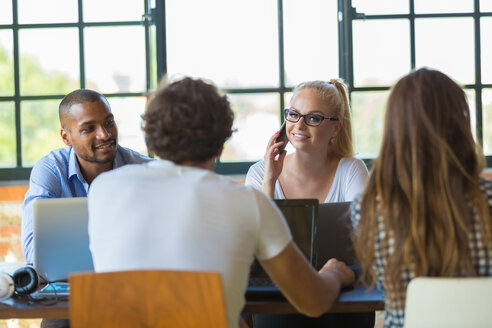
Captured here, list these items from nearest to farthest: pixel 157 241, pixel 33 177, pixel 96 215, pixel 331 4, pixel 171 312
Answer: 1. pixel 171 312
2. pixel 157 241
3. pixel 96 215
4. pixel 33 177
5. pixel 331 4

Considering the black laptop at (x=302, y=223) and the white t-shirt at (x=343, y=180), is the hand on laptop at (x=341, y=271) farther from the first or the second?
the white t-shirt at (x=343, y=180)

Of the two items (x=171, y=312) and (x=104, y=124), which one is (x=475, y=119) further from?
(x=171, y=312)

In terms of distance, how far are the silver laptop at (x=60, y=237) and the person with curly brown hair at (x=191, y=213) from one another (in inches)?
17.5

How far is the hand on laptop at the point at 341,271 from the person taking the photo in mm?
1897

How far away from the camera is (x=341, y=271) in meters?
1.92

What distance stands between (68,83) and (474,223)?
2.85 m

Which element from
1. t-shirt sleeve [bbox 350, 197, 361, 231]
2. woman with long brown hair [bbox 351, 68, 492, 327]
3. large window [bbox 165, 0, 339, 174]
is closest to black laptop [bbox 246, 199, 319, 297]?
t-shirt sleeve [bbox 350, 197, 361, 231]

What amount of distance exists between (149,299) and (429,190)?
0.71m

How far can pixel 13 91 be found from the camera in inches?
153

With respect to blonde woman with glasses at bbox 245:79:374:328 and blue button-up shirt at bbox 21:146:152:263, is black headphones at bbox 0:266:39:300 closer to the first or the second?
blue button-up shirt at bbox 21:146:152:263

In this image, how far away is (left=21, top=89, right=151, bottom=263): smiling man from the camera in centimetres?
278

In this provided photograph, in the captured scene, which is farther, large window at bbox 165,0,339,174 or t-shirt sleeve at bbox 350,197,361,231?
large window at bbox 165,0,339,174

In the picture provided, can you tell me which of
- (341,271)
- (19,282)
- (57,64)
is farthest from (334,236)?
(57,64)

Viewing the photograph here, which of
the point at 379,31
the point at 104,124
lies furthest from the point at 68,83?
the point at 379,31
